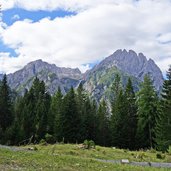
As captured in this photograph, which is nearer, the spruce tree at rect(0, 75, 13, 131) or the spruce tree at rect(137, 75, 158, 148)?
the spruce tree at rect(137, 75, 158, 148)

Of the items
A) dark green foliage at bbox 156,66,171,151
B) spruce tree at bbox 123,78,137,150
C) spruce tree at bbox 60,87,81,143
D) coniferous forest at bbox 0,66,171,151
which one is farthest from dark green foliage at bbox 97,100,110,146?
dark green foliage at bbox 156,66,171,151

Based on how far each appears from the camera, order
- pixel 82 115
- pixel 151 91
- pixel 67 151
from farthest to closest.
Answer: pixel 82 115 < pixel 151 91 < pixel 67 151

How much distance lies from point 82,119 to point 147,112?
16.4m

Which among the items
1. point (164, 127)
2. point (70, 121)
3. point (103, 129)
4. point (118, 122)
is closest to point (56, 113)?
point (70, 121)

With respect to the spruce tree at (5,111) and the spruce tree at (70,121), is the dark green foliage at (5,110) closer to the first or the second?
the spruce tree at (5,111)

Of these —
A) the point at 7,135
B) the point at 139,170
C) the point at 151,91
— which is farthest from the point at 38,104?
the point at 139,170

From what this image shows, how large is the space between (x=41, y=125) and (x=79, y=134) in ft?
31.3

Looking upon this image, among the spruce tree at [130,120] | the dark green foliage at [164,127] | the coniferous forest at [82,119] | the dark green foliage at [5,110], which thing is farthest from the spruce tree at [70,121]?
the dark green foliage at [164,127]

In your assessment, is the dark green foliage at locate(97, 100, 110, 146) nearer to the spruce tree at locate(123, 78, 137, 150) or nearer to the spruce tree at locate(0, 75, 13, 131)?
the spruce tree at locate(123, 78, 137, 150)

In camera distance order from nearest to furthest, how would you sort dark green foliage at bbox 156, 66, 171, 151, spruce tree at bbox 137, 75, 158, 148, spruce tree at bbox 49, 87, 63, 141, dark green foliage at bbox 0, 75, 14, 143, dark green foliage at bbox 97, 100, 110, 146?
dark green foliage at bbox 156, 66, 171, 151 < spruce tree at bbox 137, 75, 158, 148 < spruce tree at bbox 49, 87, 63, 141 < dark green foliage at bbox 0, 75, 14, 143 < dark green foliage at bbox 97, 100, 110, 146

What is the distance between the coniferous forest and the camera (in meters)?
74.4

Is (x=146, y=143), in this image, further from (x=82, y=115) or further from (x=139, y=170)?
(x=139, y=170)

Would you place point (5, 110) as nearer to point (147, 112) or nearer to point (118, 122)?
point (118, 122)

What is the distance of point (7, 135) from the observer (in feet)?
255
